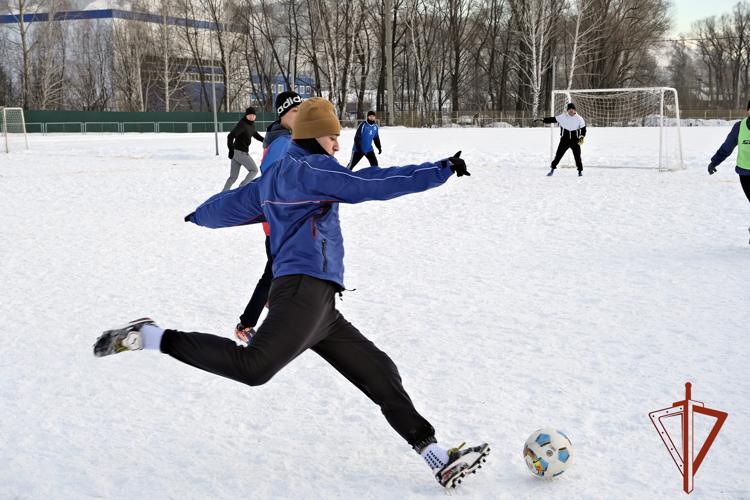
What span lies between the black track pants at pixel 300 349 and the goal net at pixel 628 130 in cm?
1574

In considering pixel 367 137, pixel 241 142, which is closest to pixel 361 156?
pixel 367 137

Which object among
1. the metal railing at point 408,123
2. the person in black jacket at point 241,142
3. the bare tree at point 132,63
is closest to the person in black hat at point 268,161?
the person in black jacket at point 241,142

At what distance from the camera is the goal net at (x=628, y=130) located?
1898cm

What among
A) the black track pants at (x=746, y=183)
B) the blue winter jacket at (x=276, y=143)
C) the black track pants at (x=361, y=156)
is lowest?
the black track pants at (x=746, y=183)

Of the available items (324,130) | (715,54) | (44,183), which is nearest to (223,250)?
(324,130)

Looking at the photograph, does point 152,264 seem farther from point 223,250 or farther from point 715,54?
point 715,54

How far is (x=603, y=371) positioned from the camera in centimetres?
457

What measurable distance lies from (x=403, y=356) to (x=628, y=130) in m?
30.9

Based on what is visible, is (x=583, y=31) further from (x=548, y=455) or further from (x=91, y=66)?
(x=548, y=455)

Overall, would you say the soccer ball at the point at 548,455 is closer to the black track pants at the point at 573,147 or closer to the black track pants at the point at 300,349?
the black track pants at the point at 300,349

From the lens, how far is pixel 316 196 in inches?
117

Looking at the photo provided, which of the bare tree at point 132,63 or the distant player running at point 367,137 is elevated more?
the bare tree at point 132,63

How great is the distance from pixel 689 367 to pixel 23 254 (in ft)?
22.6

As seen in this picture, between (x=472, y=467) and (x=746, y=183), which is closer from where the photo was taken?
(x=472, y=467)
